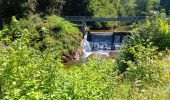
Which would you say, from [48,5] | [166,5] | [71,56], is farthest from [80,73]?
[166,5]

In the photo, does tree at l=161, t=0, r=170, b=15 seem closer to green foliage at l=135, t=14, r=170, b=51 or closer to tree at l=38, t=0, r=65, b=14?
tree at l=38, t=0, r=65, b=14

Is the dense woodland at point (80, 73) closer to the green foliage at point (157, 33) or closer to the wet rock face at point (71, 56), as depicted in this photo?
the green foliage at point (157, 33)

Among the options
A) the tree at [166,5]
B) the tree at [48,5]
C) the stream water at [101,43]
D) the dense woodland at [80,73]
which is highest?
the dense woodland at [80,73]

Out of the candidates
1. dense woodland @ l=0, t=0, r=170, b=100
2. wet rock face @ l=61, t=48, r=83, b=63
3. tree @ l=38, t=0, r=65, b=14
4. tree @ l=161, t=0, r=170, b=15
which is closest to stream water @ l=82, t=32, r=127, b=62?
wet rock face @ l=61, t=48, r=83, b=63

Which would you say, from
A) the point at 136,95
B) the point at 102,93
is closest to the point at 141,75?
the point at 136,95

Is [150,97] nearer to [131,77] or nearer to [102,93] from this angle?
[102,93]

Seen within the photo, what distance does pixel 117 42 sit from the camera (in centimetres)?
4825

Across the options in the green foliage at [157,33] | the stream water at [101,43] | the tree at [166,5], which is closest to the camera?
the green foliage at [157,33]

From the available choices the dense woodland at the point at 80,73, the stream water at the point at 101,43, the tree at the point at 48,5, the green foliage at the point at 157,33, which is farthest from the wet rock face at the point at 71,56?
the green foliage at the point at 157,33

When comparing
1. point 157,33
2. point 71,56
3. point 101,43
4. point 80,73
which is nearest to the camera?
point 80,73

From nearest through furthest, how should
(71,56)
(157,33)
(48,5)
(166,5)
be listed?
(157,33) < (71,56) < (48,5) < (166,5)

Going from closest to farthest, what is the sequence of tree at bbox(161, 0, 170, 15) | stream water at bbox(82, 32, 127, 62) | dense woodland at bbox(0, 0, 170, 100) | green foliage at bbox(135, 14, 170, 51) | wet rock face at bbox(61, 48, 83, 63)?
dense woodland at bbox(0, 0, 170, 100) < green foliage at bbox(135, 14, 170, 51) < wet rock face at bbox(61, 48, 83, 63) < stream water at bbox(82, 32, 127, 62) < tree at bbox(161, 0, 170, 15)

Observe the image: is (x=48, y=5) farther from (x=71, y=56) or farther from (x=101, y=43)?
(x=71, y=56)

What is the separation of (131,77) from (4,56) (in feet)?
9.31
